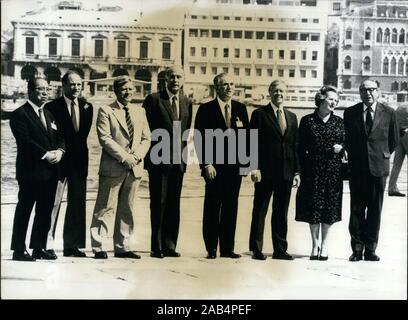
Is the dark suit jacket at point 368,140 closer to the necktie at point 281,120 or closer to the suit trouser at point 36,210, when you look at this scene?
the necktie at point 281,120

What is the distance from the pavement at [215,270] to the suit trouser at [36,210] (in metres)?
0.10

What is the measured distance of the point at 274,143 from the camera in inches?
269

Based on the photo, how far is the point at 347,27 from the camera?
7117 millimetres

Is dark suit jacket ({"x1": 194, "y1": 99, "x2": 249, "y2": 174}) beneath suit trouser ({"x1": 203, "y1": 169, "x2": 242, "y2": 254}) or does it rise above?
above

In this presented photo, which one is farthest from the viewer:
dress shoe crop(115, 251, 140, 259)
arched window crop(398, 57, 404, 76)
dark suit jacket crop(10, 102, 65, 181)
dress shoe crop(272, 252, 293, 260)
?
arched window crop(398, 57, 404, 76)

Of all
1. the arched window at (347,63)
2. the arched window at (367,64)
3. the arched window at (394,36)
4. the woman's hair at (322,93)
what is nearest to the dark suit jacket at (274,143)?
the woman's hair at (322,93)

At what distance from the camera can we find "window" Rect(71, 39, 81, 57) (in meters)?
6.83

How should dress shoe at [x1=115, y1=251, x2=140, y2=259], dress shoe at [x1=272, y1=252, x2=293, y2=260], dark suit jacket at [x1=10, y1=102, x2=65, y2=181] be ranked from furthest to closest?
dress shoe at [x1=272, y1=252, x2=293, y2=260]
dress shoe at [x1=115, y1=251, x2=140, y2=259]
dark suit jacket at [x1=10, y1=102, x2=65, y2=181]

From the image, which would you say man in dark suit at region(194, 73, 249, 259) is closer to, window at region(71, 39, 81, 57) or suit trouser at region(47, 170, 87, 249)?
suit trouser at region(47, 170, 87, 249)

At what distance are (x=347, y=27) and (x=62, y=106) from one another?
2600 mm

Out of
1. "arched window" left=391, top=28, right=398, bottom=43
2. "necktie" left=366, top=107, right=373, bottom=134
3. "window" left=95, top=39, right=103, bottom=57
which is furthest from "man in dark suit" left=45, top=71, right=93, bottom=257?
"arched window" left=391, top=28, right=398, bottom=43

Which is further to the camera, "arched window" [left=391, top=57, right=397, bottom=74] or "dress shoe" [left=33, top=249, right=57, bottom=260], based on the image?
"arched window" [left=391, top=57, right=397, bottom=74]
